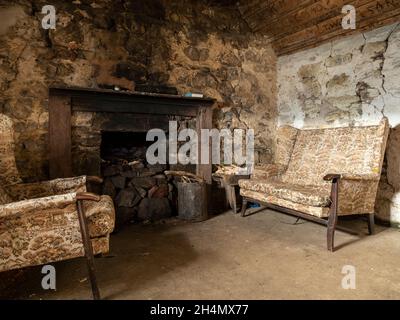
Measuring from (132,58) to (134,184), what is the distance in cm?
137

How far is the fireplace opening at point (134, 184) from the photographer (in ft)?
9.71

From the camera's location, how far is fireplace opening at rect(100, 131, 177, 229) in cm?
296

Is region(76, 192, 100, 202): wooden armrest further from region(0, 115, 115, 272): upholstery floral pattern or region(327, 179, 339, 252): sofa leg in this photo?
region(327, 179, 339, 252): sofa leg

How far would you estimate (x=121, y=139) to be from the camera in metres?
3.43

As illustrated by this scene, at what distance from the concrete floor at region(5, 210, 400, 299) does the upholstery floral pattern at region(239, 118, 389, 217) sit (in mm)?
323

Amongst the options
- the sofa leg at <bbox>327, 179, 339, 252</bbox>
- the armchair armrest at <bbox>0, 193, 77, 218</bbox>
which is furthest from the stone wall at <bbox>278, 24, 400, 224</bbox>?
the armchair armrest at <bbox>0, 193, 77, 218</bbox>

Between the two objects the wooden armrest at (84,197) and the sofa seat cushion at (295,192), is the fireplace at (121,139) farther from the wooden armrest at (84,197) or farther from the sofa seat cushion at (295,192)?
the wooden armrest at (84,197)

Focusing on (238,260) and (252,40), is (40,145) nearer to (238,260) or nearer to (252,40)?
(238,260)

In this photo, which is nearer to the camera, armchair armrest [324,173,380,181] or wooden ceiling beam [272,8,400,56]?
armchair armrest [324,173,380,181]

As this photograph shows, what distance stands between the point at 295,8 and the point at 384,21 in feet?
3.07

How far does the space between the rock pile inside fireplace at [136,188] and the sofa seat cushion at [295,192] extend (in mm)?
904

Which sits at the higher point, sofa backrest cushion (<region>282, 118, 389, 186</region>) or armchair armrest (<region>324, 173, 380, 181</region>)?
sofa backrest cushion (<region>282, 118, 389, 186</region>)

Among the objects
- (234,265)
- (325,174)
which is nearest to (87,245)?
(234,265)

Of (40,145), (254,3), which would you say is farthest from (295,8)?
(40,145)
